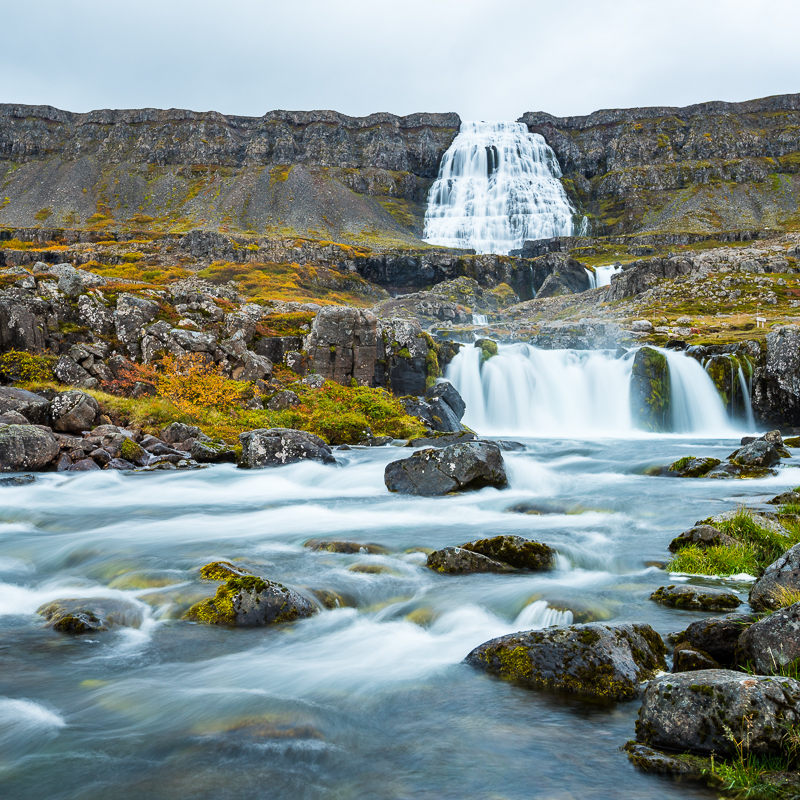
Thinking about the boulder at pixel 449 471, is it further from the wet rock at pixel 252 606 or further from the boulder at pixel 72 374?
the boulder at pixel 72 374

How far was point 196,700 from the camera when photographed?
5320 mm

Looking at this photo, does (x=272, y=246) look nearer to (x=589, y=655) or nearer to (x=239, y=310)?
(x=239, y=310)

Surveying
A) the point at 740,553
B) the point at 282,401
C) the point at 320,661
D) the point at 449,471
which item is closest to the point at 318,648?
the point at 320,661

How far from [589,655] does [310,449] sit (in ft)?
47.2

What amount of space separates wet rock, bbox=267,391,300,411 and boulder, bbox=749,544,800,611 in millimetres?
19389

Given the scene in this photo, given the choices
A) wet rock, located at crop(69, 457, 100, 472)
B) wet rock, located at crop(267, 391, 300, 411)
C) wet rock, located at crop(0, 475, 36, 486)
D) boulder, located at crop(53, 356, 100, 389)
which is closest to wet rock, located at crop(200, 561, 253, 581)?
wet rock, located at crop(0, 475, 36, 486)

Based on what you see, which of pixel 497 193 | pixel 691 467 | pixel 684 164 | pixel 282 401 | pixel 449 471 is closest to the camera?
pixel 449 471

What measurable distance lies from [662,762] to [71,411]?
19216 millimetres

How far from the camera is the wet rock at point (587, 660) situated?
505 centimetres

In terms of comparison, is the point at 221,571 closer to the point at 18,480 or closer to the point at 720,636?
the point at 720,636

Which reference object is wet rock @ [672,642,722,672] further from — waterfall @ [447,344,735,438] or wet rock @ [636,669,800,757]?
waterfall @ [447,344,735,438]

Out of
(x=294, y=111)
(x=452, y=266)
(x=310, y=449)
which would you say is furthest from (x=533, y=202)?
(x=310, y=449)

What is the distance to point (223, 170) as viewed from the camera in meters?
135

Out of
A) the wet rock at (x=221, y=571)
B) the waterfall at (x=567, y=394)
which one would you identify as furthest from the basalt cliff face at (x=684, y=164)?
the wet rock at (x=221, y=571)
